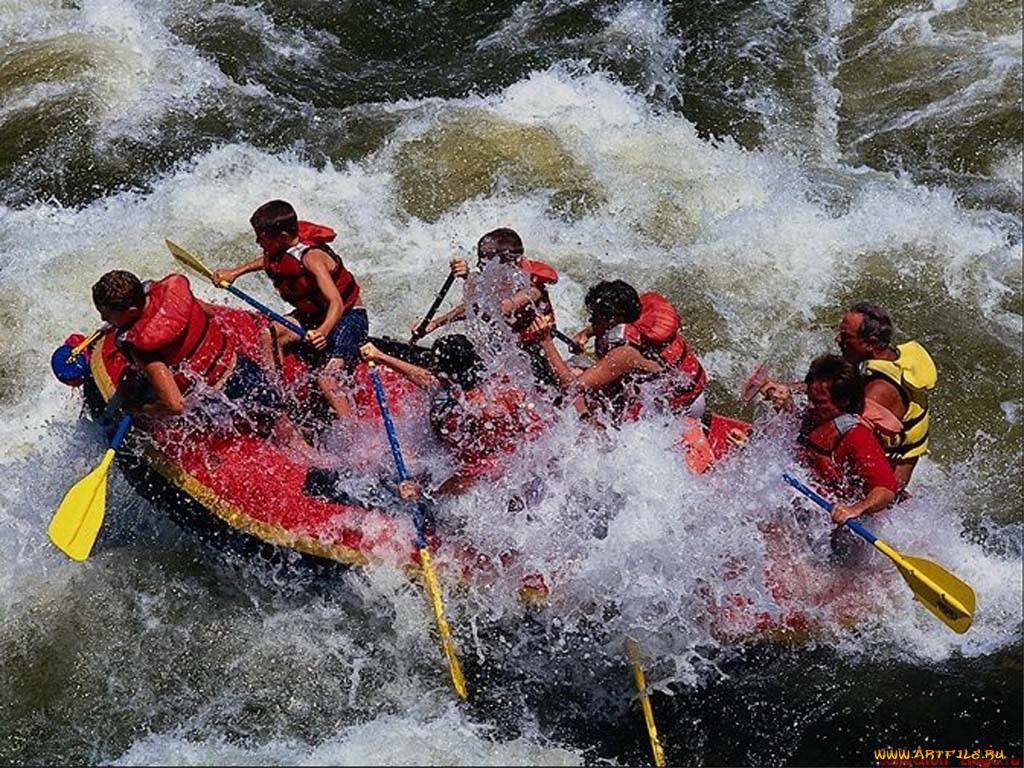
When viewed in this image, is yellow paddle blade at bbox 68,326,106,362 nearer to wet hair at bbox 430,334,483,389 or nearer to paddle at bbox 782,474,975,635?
wet hair at bbox 430,334,483,389

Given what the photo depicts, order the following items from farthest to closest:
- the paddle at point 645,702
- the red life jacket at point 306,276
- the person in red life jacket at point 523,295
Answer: the red life jacket at point 306,276 → the person in red life jacket at point 523,295 → the paddle at point 645,702

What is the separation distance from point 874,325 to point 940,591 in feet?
3.92

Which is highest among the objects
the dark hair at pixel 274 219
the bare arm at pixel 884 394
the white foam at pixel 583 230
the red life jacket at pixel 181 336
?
the dark hair at pixel 274 219

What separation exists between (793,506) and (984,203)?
387 centimetres

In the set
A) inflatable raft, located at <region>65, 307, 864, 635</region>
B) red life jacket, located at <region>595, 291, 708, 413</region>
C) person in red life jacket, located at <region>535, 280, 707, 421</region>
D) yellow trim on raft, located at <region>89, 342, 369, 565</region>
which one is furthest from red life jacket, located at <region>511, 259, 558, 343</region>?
yellow trim on raft, located at <region>89, 342, 369, 565</region>

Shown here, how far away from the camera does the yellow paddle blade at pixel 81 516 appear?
17.2 feet

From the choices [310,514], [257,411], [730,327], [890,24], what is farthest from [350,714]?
[890,24]

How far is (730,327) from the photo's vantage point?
23.5 feet

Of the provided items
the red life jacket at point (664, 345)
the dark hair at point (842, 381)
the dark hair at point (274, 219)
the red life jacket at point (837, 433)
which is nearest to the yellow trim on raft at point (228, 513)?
the dark hair at point (274, 219)

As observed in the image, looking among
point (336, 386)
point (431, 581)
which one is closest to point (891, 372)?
point (431, 581)

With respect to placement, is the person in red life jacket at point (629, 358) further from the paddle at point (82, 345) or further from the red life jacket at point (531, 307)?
the paddle at point (82, 345)

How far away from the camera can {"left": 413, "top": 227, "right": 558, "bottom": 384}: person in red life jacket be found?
557 cm

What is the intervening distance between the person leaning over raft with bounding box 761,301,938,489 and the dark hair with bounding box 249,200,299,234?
2.70m

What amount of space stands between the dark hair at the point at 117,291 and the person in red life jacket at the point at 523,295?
1.67 metres
